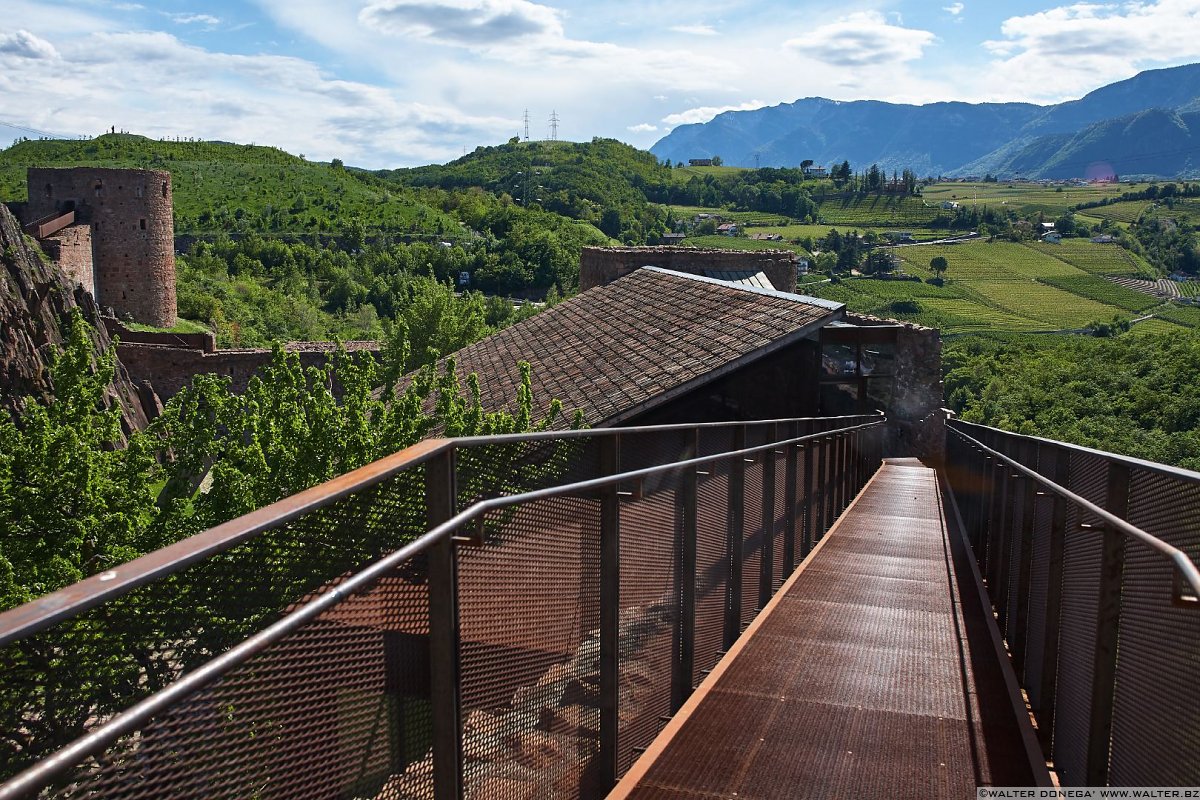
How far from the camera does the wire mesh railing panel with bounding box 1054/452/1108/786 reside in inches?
146

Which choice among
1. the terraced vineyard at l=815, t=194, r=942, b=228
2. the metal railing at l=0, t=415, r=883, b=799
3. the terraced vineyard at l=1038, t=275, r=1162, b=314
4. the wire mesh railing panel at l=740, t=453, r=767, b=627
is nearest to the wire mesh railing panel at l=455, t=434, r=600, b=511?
the metal railing at l=0, t=415, r=883, b=799

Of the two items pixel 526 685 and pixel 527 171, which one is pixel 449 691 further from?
pixel 527 171

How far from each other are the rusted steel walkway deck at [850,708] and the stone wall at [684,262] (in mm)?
21777

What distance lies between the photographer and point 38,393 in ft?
91.0

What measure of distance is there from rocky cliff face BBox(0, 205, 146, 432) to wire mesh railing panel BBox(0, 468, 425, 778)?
85.5 ft

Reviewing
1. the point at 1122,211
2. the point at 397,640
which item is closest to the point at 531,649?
the point at 397,640

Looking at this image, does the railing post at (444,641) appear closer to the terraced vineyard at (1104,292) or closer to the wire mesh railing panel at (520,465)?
the wire mesh railing panel at (520,465)

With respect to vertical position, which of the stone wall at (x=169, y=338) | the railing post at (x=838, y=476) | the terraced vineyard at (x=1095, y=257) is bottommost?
the stone wall at (x=169, y=338)

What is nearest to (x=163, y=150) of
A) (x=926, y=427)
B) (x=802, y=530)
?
(x=926, y=427)

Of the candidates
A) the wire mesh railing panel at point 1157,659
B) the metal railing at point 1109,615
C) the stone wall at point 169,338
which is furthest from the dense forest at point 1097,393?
the wire mesh railing panel at point 1157,659

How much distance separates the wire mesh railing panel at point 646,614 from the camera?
4207mm

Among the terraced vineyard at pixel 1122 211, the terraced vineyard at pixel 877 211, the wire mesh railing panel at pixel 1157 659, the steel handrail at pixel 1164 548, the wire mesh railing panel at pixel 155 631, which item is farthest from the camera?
the terraced vineyard at pixel 877 211

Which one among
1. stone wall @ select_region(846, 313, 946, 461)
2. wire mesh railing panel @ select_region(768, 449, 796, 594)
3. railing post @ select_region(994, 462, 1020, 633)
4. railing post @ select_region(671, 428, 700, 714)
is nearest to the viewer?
railing post @ select_region(671, 428, 700, 714)

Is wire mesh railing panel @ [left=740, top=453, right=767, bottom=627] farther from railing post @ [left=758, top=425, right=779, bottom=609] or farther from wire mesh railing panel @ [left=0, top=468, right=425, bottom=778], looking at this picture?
wire mesh railing panel @ [left=0, top=468, right=425, bottom=778]
